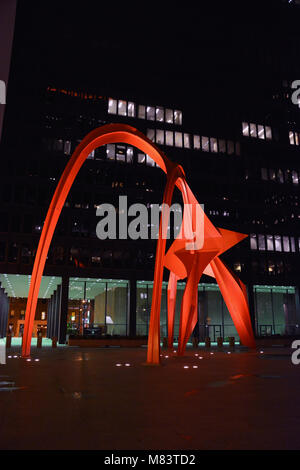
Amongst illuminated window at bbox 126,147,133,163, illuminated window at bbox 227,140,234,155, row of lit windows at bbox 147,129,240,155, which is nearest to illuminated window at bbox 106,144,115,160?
illuminated window at bbox 126,147,133,163

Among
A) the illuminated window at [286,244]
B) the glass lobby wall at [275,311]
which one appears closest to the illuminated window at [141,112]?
the illuminated window at [286,244]

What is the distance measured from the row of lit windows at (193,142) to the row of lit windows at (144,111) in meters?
1.59

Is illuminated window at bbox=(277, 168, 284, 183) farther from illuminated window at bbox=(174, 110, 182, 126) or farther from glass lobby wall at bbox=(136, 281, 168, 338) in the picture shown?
glass lobby wall at bbox=(136, 281, 168, 338)

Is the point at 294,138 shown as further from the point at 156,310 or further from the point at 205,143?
the point at 156,310

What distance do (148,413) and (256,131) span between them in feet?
146

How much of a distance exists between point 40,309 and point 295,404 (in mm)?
69009

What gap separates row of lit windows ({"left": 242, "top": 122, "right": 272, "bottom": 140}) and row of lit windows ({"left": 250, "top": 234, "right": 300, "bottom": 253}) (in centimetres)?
1246

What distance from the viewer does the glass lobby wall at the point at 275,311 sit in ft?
133

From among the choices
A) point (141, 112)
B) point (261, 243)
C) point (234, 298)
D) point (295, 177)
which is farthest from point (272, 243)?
point (234, 298)

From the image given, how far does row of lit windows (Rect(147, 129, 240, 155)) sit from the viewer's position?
4088 centimetres
